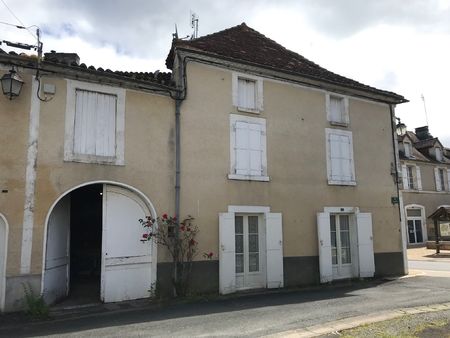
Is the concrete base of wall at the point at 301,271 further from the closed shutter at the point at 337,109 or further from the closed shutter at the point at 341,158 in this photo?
the closed shutter at the point at 337,109

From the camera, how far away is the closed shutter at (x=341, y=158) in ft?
37.2

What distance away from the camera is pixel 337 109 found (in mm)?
11922

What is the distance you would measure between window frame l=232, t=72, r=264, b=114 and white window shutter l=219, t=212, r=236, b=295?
9.32ft

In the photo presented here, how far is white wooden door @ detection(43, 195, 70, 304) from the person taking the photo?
7.67 m

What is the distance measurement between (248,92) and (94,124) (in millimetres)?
4168

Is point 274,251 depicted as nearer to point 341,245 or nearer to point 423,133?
point 341,245

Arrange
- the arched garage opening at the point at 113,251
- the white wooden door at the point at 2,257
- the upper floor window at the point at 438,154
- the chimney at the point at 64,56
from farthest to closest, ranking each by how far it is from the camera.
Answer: the upper floor window at the point at 438,154 → the chimney at the point at 64,56 → the arched garage opening at the point at 113,251 → the white wooden door at the point at 2,257

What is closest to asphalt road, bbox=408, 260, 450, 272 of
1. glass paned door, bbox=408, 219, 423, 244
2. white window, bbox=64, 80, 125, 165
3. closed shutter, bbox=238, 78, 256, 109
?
glass paned door, bbox=408, 219, 423, 244

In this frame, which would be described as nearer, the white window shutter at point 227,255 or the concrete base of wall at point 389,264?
the white window shutter at point 227,255

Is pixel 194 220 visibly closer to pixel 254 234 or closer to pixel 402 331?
pixel 254 234

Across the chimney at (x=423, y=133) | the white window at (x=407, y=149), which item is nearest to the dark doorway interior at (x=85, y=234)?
the white window at (x=407, y=149)

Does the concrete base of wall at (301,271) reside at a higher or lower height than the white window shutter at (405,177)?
lower

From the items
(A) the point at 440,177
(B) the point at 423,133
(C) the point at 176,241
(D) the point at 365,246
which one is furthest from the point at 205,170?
(B) the point at 423,133

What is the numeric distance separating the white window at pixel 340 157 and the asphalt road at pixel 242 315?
334 cm
